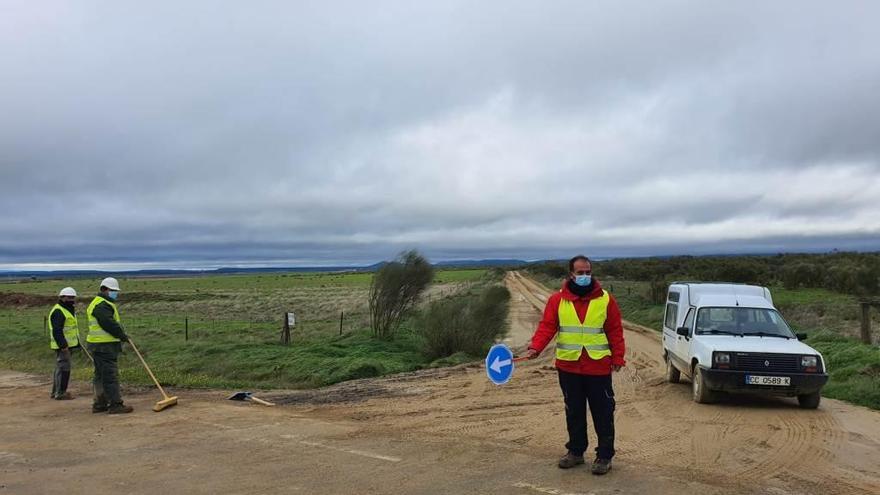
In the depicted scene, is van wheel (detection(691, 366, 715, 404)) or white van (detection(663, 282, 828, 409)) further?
van wheel (detection(691, 366, 715, 404))

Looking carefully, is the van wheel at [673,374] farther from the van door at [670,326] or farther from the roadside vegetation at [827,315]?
the roadside vegetation at [827,315]

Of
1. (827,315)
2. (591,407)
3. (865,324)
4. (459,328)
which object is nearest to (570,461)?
(591,407)

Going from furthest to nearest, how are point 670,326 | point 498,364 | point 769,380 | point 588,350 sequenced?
point 670,326 → point 769,380 → point 498,364 → point 588,350

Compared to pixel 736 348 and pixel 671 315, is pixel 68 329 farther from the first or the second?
pixel 671 315

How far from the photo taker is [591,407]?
6289mm

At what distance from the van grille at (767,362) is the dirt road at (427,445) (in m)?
0.64

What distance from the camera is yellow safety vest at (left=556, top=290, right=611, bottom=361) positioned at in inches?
243

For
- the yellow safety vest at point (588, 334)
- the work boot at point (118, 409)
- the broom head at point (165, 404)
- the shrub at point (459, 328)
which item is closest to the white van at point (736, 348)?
the yellow safety vest at point (588, 334)

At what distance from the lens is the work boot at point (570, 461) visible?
642 centimetres

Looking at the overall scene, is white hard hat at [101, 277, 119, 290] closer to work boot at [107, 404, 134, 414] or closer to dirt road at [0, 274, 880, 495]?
work boot at [107, 404, 134, 414]

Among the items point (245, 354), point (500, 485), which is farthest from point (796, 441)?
point (245, 354)

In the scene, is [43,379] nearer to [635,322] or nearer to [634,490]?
[634,490]

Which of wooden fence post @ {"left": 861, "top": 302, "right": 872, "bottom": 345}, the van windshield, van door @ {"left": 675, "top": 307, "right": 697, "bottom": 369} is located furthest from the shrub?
wooden fence post @ {"left": 861, "top": 302, "right": 872, "bottom": 345}

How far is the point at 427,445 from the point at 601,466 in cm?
230
